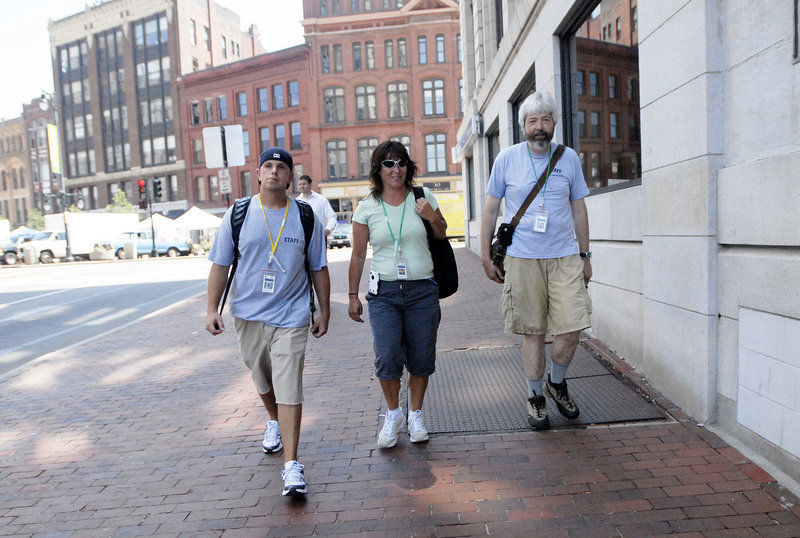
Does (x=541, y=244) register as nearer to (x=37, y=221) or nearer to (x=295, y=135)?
(x=295, y=135)

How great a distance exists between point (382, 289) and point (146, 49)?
61.1m

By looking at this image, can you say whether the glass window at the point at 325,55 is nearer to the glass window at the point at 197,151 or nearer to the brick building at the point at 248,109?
the brick building at the point at 248,109

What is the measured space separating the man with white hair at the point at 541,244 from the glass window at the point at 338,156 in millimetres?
45501

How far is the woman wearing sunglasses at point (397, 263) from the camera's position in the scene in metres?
3.66

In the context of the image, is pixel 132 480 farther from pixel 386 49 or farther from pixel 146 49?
pixel 146 49

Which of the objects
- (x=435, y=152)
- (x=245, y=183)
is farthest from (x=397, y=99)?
(x=245, y=183)

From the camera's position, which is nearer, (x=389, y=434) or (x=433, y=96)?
(x=389, y=434)

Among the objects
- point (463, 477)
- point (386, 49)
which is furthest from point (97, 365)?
point (386, 49)

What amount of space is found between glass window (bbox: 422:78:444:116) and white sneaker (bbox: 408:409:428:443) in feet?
149

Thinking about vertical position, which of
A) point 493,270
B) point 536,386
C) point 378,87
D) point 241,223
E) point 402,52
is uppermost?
point 402,52

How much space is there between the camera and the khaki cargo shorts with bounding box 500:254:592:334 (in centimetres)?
379

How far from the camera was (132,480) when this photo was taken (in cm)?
366

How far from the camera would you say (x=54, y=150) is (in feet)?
150

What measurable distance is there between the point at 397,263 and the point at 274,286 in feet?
2.36
